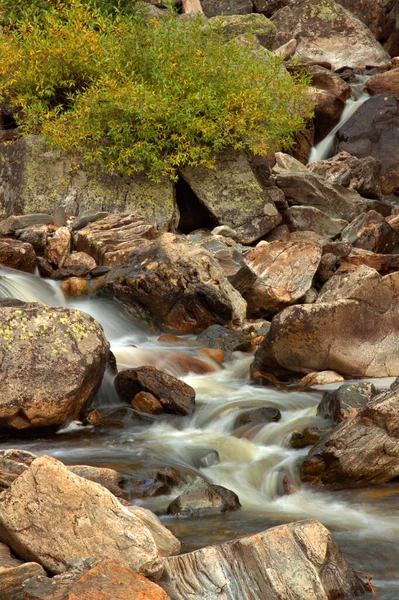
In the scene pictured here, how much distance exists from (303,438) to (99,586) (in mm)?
3982

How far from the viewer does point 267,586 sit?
419cm

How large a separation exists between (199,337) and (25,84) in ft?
27.8

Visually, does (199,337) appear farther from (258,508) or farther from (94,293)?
(258,508)

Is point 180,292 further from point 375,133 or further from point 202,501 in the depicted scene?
point 375,133

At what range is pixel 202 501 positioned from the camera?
5891mm

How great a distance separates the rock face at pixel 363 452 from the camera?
6.29m

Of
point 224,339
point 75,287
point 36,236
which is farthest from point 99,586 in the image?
point 36,236

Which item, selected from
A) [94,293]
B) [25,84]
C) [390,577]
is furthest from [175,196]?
[390,577]

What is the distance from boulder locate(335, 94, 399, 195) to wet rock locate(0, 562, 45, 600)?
19113 mm

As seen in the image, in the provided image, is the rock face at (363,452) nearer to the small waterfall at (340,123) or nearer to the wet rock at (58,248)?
the wet rock at (58,248)

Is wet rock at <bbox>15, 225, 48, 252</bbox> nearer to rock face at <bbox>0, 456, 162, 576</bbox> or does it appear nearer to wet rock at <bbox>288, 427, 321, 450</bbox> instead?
wet rock at <bbox>288, 427, 321, 450</bbox>

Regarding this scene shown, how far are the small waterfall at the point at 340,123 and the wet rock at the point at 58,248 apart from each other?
35.2 ft

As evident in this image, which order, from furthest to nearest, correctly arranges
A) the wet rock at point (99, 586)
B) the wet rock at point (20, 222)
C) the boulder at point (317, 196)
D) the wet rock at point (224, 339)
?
the boulder at point (317, 196), the wet rock at point (20, 222), the wet rock at point (224, 339), the wet rock at point (99, 586)

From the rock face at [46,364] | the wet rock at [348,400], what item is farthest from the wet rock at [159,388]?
the wet rock at [348,400]
